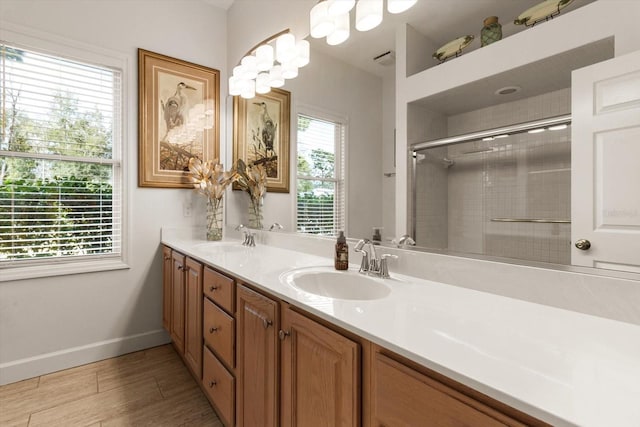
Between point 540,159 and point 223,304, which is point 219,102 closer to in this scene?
point 223,304

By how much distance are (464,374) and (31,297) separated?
2.65 m

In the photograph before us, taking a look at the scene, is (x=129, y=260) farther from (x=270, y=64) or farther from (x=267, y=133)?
(x=270, y=64)

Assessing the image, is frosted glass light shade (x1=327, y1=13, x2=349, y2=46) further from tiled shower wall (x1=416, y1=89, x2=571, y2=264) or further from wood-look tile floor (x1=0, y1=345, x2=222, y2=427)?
wood-look tile floor (x1=0, y1=345, x2=222, y2=427)

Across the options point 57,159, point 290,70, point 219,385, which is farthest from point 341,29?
point 57,159

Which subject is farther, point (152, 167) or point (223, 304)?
point (152, 167)

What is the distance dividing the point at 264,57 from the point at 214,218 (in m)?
1.26

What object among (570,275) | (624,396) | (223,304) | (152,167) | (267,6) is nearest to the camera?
(624,396)

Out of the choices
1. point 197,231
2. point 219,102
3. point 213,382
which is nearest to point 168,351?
point 197,231

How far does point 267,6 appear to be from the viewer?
2.31 meters

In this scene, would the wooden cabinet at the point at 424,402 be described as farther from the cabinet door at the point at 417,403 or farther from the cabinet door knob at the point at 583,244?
the cabinet door knob at the point at 583,244

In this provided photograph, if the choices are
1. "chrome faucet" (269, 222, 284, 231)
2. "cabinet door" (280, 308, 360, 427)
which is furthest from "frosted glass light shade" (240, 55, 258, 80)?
"cabinet door" (280, 308, 360, 427)

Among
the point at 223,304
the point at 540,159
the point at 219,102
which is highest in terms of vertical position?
the point at 219,102

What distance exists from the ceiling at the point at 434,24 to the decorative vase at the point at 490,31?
1 centimetres

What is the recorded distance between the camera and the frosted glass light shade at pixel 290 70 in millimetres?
1995
